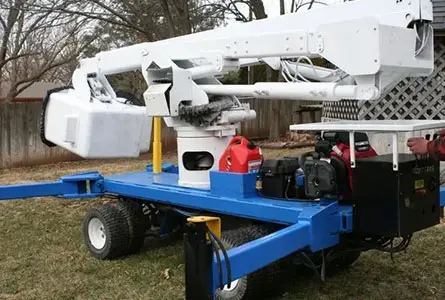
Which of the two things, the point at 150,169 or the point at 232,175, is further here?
the point at 150,169

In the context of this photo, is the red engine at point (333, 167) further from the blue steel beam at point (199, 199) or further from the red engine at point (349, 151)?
the blue steel beam at point (199, 199)

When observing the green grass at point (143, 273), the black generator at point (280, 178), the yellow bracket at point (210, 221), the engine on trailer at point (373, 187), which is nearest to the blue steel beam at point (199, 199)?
the black generator at point (280, 178)

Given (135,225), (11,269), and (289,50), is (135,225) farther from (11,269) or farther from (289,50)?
(289,50)

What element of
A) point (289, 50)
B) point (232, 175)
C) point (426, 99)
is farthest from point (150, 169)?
point (426, 99)

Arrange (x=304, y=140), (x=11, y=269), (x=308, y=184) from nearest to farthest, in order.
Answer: (x=308, y=184) < (x=11, y=269) < (x=304, y=140)

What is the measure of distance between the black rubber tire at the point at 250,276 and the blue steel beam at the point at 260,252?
72 centimetres

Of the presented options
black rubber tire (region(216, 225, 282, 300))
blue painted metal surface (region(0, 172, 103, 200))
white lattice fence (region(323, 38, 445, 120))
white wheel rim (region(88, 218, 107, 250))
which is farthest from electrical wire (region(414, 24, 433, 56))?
white lattice fence (region(323, 38, 445, 120))

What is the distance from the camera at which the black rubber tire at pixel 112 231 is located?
579 centimetres

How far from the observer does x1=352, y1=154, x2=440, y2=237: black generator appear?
12.7ft

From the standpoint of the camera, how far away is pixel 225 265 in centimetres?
297

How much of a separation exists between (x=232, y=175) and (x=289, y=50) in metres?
1.03

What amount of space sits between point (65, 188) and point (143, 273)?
1.30 meters

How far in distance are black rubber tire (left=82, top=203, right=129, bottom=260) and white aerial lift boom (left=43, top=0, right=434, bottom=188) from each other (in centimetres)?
57

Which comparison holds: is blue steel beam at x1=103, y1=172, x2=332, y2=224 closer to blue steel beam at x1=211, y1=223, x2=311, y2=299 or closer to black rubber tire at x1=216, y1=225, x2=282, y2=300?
black rubber tire at x1=216, y1=225, x2=282, y2=300
